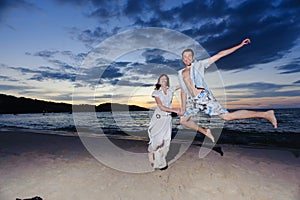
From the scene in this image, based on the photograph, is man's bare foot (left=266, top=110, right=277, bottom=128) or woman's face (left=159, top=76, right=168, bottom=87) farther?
woman's face (left=159, top=76, right=168, bottom=87)

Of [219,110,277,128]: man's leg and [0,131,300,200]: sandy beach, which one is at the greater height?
[219,110,277,128]: man's leg

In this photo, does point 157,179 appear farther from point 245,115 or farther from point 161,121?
point 245,115

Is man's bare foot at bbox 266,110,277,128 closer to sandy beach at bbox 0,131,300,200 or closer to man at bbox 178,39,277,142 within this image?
man at bbox 178,39,277,142

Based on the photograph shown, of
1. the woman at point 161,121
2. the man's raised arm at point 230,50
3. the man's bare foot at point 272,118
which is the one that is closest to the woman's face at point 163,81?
the woman at point 161,121

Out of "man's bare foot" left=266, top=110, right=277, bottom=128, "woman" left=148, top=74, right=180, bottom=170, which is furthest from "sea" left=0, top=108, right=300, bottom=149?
"man's bare foot" left=266, top=110, right=277, bottom=128

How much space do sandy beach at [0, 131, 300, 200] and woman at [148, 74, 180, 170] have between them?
1.44 feet

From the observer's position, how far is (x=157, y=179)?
4445 millimetres

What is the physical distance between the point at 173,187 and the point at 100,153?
11.8 ft

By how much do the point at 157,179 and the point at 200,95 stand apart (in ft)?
7.42

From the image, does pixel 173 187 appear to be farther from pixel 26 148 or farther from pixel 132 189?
pixel 26 148

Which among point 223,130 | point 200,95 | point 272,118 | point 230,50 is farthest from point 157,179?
point 223,130

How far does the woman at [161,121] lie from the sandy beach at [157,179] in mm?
438

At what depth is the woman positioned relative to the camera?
4734 mm

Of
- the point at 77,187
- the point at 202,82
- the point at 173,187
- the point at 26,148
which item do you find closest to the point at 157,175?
the point at 173,187
